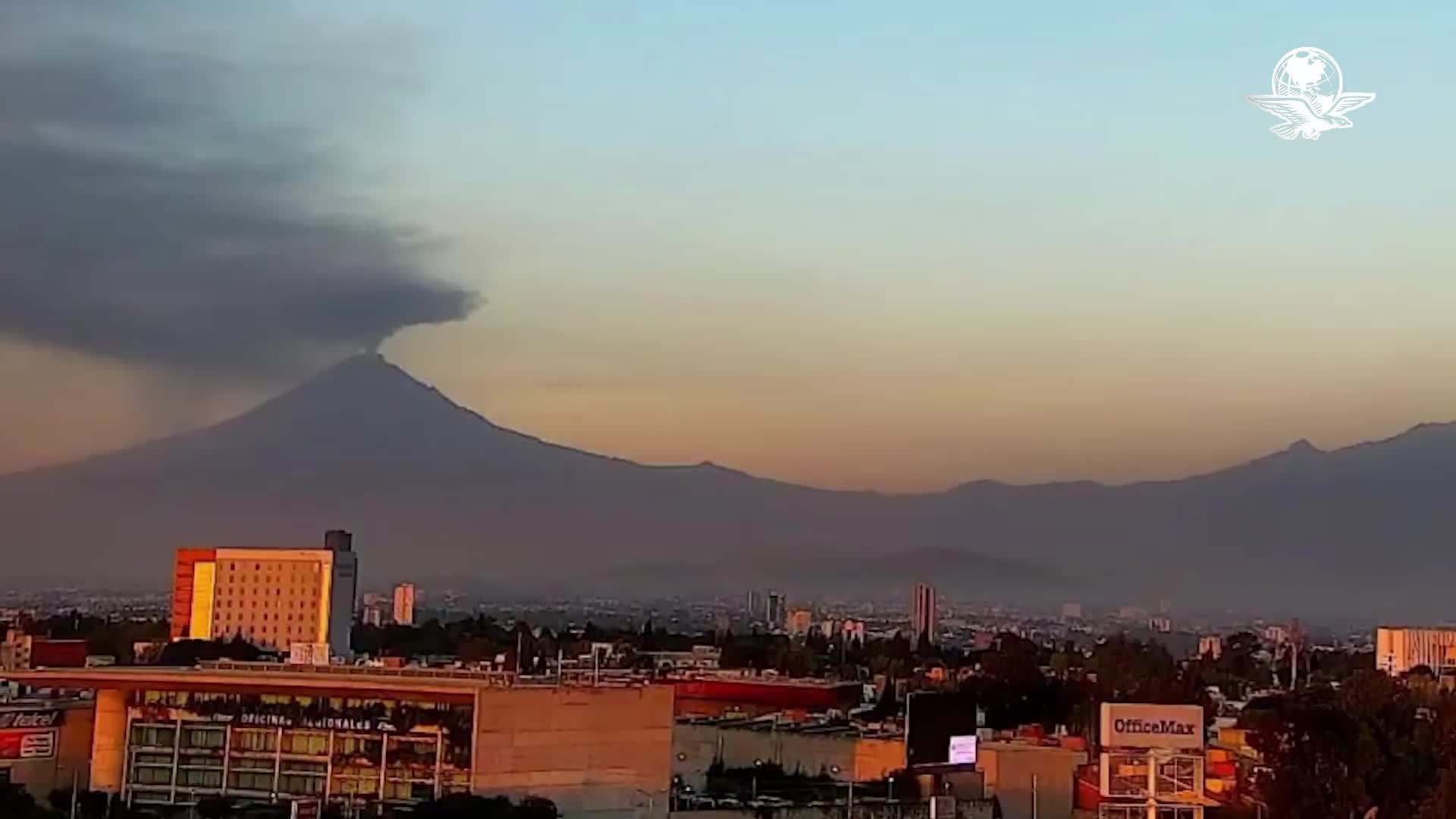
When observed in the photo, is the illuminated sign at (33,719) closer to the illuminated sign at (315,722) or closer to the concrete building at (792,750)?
the illuminated sign at (315,722)

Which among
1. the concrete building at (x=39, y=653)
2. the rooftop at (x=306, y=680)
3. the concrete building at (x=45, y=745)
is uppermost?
the rooftop at (x=306, y=680)

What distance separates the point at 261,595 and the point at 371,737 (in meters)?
77.3

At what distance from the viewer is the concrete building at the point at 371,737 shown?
4491 centimetres

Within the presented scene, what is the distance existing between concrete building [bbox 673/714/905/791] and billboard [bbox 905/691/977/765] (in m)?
1.17

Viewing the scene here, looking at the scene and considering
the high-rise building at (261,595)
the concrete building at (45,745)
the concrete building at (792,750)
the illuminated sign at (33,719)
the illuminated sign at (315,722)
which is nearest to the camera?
the illuminated sign at (315,722)

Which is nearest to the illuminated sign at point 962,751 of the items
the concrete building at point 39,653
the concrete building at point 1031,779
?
the concrete building at point 1031,779

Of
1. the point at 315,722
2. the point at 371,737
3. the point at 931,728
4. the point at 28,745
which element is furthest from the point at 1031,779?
the point at 28,745

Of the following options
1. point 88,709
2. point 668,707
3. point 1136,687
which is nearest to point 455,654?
point 1136,687

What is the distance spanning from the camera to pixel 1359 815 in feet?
157

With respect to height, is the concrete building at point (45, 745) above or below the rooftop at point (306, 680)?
below

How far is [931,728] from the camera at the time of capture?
54.1 m

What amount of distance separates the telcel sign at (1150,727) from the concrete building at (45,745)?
26082 mm

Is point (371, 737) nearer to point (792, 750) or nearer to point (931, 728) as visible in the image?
point (792, 750)

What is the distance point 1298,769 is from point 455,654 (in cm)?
7218
